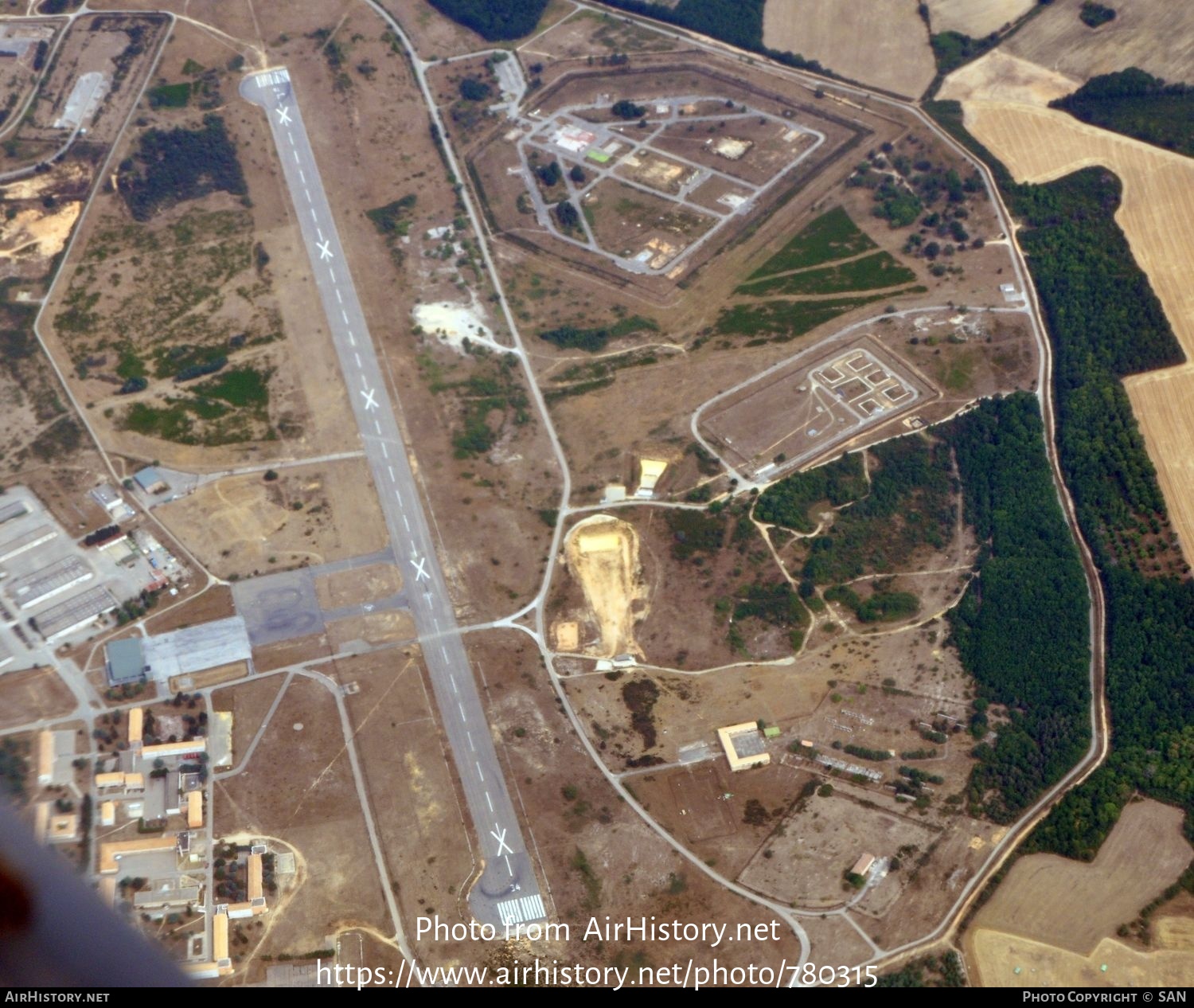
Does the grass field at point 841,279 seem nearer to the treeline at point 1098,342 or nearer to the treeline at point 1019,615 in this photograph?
the treeline at point 1098,342

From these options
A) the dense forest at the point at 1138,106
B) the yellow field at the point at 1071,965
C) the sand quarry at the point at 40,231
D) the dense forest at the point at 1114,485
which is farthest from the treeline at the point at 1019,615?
the sand quarry at the point at 40,231

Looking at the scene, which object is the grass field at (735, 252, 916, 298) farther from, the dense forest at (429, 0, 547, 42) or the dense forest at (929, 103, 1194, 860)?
the dense forest at (429, 0, 547, 42)

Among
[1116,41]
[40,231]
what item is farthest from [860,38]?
[40,231]

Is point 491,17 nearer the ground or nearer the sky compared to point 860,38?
nearer the sky

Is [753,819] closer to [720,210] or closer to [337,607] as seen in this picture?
[337,607]

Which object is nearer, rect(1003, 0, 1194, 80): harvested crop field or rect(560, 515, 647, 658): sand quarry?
rect(560, 515, 647, 658): sand quarry

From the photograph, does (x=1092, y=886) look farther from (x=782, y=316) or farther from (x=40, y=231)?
(x=40, y=231)

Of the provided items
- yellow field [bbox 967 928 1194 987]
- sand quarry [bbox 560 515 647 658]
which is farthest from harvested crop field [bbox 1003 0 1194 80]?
yellow field [bbox 967 928 1194 987]
